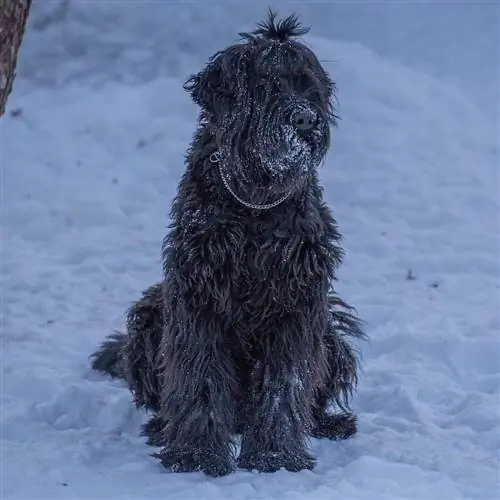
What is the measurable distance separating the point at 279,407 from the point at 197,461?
0.41 metres

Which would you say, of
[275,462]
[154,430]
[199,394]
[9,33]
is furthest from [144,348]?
[9,33]

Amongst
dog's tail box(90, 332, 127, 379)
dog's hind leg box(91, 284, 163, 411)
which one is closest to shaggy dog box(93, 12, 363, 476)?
dog's hind leg box(91, 284, 163, 411)

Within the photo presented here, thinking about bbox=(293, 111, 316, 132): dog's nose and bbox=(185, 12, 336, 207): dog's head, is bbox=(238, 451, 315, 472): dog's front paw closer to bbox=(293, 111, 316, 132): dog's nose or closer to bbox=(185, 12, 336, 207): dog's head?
bbox=(185, 12, 336, 207): dog's head

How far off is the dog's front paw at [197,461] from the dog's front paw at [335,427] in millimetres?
576

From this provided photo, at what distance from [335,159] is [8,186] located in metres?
2.65

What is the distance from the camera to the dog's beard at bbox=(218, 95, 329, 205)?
12.2 ft

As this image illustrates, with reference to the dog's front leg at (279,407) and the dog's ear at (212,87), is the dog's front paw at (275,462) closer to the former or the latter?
the dog's front leg at (279,407)

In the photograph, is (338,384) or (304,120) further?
(338,384)

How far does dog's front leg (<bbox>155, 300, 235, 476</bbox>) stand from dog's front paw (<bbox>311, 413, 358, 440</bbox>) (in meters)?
0.52

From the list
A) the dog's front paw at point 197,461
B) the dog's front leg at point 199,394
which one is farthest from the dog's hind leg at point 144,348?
the dog's front paw at point 197,461

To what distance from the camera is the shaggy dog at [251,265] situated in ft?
12.4

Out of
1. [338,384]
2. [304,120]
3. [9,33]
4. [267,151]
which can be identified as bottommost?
[338,384]

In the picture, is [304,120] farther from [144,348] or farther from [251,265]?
[144,348]

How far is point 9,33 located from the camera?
3801mm
